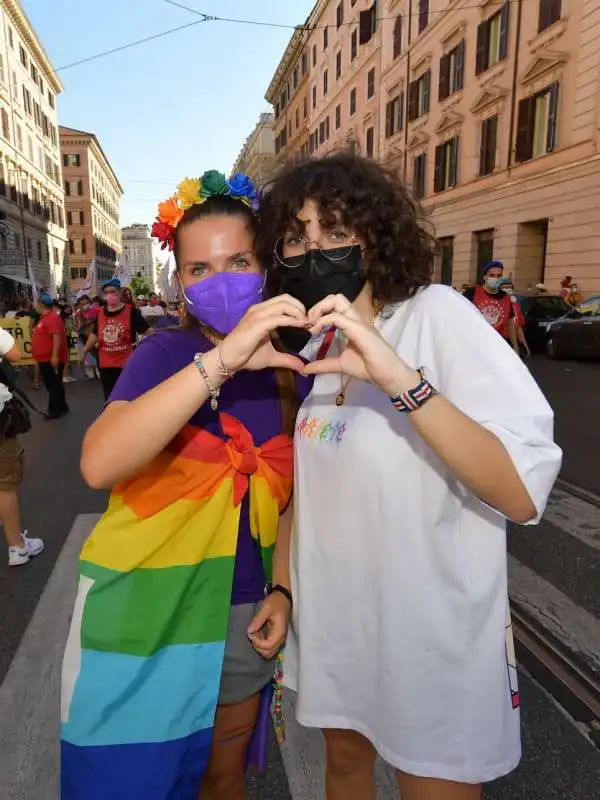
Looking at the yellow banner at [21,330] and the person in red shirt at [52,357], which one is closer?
the person in red shirt at [52,357]

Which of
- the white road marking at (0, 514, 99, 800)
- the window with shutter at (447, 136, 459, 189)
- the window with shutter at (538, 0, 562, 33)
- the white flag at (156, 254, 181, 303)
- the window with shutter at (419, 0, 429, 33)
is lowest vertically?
the white road marking at (0, 514, 99, 800)

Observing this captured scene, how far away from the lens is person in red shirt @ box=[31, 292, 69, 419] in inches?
348

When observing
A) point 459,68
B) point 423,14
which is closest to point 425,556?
point 459,68

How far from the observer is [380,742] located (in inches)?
53.4

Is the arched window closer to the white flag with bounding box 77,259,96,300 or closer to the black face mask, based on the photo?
the white flag with bounding box 77,259,96,300

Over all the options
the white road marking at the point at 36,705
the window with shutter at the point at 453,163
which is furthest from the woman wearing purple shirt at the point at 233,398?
the window with shutter at the point at 453,163

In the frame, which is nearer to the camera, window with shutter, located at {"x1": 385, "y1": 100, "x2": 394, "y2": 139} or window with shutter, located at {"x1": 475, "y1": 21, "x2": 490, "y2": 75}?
window with shutter, located at {"x1": 475, "y1": 21, "x2": 490, "y2": 75}

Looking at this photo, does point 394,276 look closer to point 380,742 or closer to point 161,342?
point 161,342

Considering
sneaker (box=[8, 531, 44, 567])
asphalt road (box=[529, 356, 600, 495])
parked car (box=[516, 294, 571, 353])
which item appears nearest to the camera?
sneaker (box=[8, 531, 44, 567])

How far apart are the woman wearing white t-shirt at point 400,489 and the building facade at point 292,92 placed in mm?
44413

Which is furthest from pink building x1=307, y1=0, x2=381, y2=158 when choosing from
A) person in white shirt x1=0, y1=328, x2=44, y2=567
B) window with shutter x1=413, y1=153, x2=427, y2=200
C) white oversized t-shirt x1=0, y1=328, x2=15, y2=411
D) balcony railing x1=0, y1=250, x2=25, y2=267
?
person in white shirt x1=0, y1=328, x2=44, y2=567

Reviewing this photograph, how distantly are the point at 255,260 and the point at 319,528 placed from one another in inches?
28.6

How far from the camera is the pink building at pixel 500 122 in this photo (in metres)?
16.4

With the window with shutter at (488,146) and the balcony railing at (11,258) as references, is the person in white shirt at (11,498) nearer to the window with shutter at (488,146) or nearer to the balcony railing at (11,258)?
the window with shutter at (488,146)
